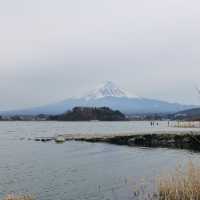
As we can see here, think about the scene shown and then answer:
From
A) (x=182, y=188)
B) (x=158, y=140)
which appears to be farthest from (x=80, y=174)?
(x=158, y=140)

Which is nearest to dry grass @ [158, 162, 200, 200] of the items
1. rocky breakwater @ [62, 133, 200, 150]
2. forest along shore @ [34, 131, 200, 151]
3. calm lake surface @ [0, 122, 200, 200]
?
calm lake surface @ [0, 122, 200, 200]

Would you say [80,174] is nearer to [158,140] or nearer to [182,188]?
[182,188]

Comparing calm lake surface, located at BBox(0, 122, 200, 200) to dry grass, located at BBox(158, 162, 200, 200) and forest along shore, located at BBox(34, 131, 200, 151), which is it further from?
forest along shore, located at BBox(34, 131, 200, 151)

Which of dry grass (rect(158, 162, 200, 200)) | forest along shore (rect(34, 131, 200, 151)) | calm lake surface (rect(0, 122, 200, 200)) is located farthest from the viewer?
forest along shore (rect(34, 131, 200, 151))

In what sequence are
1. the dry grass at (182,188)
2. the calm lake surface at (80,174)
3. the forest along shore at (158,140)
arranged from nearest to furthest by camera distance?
the dry grass at (182,188) → the calm lake surface at (80,174) → the forest along shore at (158,140)

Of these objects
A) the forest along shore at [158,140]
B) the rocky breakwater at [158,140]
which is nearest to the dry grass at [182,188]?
the forest along shore at [158,140]

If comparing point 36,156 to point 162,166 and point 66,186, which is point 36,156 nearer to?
point 162,166

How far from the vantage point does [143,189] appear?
2712cm

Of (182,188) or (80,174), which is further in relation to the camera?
(80,174)

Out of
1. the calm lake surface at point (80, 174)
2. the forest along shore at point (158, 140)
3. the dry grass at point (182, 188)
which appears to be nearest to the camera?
the dry grass at point (182, 188)

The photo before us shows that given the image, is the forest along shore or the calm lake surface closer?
the calm lake surface

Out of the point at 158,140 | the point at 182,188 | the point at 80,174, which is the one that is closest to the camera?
the point at 182,188

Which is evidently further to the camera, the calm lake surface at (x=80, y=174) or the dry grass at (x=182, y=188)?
the calm lake surface at (x=80, y=174)

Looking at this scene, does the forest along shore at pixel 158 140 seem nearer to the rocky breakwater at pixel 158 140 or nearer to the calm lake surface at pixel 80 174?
the rocky breakwater at pixel 158 140
